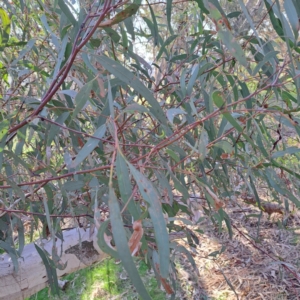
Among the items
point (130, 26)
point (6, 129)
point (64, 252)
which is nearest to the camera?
point (6, 129)

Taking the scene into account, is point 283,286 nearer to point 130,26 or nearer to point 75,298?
point 75,298

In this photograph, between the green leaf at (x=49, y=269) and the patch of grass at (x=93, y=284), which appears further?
the patch of grass at (x=93, y=284)

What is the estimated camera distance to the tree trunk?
1.00 metres

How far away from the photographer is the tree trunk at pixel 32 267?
3.29 feet

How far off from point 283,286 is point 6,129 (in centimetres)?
157

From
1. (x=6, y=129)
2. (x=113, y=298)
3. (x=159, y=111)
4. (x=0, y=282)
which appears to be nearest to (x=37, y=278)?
(x=0, y=282)

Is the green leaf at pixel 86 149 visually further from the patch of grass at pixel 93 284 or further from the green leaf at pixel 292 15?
the patch of grass at pixel 93 284

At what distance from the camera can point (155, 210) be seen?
1.38 feet

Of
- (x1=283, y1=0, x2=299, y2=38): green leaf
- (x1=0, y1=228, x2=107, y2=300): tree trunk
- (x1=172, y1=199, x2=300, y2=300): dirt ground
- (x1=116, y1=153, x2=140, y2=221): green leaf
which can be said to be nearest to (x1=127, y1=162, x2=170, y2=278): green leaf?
(x1=116, y1=153, x2=140, y2=221): green leaf

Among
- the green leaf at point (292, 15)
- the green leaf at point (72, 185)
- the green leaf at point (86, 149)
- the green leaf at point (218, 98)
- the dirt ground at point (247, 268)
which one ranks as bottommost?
the dirt ground at point (247, 268)

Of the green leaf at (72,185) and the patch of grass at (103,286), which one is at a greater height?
the green leaf at (72,185)

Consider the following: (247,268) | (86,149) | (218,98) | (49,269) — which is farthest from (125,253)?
(247,268)

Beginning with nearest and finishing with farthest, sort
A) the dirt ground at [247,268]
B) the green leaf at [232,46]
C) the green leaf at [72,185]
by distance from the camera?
the green leaf at [232,46], the green leaf at [72,185], the dirt ground at [247,268]

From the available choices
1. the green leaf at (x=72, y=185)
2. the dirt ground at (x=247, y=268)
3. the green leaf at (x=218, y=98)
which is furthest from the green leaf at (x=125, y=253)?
the dirt ground at (x=247, y=268)
